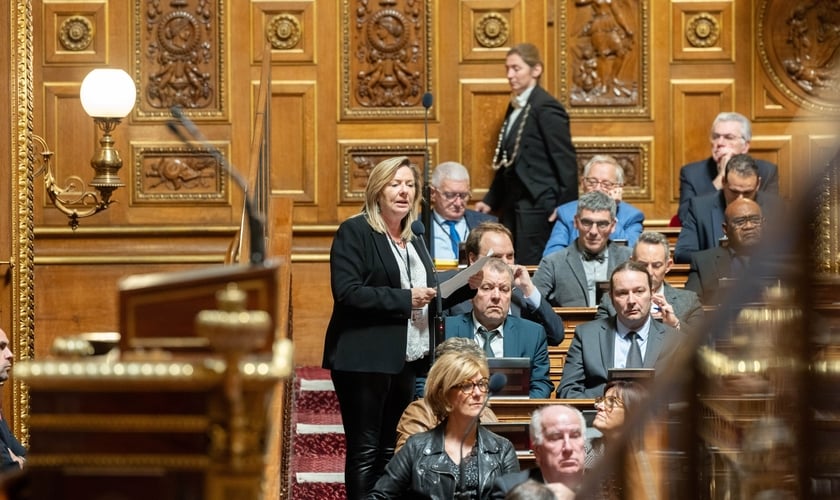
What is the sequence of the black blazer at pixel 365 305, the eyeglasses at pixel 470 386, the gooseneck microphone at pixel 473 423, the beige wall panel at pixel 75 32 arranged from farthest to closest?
the beige wall panel at pixel 75 32, the black blazer at pixel 365 305, the eyeglasses at pixel 470 386, the gooseneck microphone at pixel 473 423

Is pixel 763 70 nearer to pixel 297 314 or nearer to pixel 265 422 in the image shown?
pixel 297 314

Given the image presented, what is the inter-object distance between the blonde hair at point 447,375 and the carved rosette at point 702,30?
15.2 feet

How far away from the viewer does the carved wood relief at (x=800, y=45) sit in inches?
380

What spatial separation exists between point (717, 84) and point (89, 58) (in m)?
3.69

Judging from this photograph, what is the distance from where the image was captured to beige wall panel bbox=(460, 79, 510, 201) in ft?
31.1

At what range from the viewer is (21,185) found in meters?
6.70

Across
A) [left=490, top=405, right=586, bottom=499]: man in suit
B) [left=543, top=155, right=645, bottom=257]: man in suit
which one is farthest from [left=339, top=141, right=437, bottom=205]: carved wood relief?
[left=490, top=405, right=586, bottom=499]: man in suit

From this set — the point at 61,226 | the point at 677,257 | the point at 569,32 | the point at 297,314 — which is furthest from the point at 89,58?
the point at 677,257

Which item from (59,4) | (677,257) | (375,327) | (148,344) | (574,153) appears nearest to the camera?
(148,344)

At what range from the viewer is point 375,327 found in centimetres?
615

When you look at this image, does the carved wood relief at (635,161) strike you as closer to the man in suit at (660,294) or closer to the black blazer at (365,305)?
the man in suit at (660,294)

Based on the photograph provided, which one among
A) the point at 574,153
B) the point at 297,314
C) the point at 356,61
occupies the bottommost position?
the point at 297,314

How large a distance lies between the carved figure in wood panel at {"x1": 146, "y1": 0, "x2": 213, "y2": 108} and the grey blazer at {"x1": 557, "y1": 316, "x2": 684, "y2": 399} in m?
3.80

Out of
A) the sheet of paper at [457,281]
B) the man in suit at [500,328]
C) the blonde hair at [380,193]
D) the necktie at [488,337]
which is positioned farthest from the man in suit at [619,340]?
the blonde hair at [380,193]
